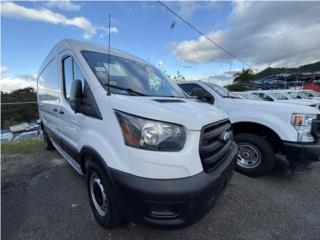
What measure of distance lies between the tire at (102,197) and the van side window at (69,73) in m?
1.06

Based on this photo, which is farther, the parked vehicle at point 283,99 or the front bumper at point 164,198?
the parked vehicle at point 283,99

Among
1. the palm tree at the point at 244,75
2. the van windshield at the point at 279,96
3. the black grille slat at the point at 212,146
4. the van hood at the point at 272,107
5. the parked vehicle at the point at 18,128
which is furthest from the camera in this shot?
the palm tree at the point at 244,75

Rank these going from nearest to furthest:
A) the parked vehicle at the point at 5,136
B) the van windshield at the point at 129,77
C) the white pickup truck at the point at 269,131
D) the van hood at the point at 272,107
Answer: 1. the van windshield at the point at 129,77
2. the white pickup truck at the point at 269,131
3. the van hood at the point at 272,107
4. the parked vehicle at the point at 5,136

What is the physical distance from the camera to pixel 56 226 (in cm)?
233

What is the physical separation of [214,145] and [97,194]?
1.40 metres

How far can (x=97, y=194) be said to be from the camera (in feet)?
7.53

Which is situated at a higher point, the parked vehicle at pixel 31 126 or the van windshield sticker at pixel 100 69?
the van windshield sticker at pixel 100 69

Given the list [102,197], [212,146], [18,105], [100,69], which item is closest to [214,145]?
[212,146]

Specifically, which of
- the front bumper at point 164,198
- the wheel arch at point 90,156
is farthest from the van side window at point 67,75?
the front bumper at point 164,198

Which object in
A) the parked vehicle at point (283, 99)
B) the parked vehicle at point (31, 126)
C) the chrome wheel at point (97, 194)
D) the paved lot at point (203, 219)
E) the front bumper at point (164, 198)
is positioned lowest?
the parked vehicle at point (31, 126)

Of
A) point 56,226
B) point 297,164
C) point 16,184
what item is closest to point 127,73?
point 56,226

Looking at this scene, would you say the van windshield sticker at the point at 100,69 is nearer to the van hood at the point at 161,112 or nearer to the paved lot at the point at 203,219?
the van hood at the point at 161,112

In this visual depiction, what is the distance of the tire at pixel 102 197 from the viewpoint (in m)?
1.93

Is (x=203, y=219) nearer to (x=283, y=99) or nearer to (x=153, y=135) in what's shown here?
(x=153, y=135)
